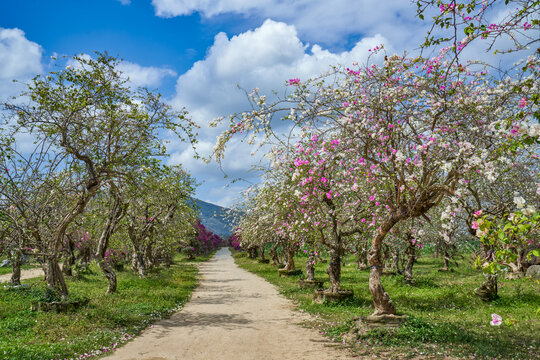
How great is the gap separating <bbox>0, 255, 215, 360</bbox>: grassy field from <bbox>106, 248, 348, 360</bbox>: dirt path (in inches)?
27.2

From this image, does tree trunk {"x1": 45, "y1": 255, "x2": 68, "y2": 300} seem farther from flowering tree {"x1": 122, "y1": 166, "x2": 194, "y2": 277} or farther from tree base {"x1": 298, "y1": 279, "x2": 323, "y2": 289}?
tree base {"x1": 298, "y1": 279, "x2": 323, "y2": 289}

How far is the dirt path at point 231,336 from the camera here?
9.35 metres

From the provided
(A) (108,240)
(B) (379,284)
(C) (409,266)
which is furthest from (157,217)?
(B) (379,284)

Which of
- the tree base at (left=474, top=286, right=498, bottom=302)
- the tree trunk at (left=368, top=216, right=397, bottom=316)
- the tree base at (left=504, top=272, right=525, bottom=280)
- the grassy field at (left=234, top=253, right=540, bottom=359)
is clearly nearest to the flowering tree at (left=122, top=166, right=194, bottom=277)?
the grassy field at (left=234, top=253, right=540, bottom=359)

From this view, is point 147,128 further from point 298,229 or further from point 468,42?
point 468,42

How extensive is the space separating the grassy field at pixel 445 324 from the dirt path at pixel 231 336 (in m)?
0.89

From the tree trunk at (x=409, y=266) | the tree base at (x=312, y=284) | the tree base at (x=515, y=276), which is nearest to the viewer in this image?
the tree base at (x=312, y=284)

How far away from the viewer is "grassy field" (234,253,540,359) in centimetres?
891

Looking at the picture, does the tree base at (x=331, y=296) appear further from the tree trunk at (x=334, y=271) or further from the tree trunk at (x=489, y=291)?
the tree trunk at (x=489, y=291)

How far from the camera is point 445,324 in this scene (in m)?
11.3

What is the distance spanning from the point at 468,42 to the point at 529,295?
1301 centimetres

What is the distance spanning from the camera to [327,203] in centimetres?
1611

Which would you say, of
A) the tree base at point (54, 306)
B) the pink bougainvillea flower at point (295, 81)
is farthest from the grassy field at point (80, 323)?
the pink bougainvillea flower at point (295, 81)

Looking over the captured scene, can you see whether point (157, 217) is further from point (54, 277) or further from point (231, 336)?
point (231, 336)
